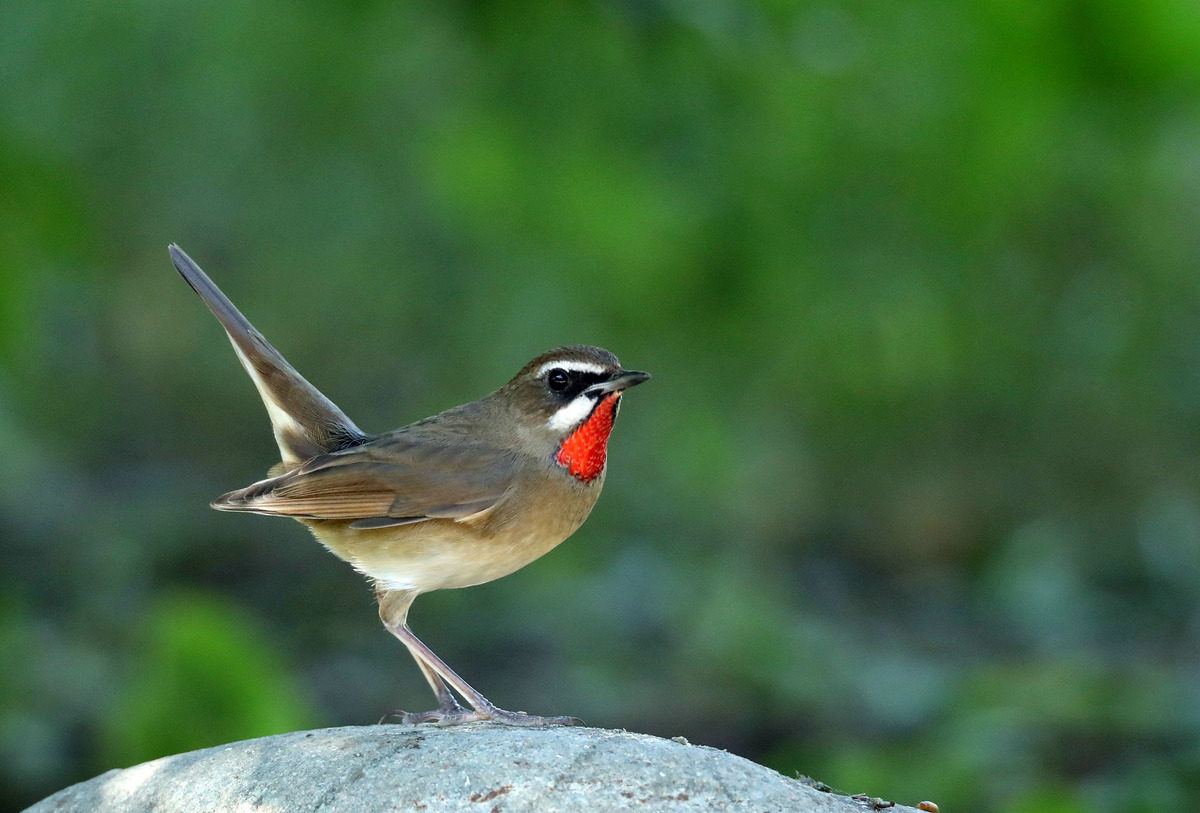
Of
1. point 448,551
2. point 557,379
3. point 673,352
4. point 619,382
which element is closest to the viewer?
point 619,382

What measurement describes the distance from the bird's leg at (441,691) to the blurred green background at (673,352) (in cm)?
137

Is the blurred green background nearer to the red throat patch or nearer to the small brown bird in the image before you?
the small brown bird

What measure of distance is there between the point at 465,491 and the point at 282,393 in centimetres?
96

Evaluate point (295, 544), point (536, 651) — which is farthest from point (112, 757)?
point (295, 544)

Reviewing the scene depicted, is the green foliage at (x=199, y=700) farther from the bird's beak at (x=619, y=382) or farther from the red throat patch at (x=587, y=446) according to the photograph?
the bird's beak at (x=619, y=382)

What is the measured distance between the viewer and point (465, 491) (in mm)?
4613

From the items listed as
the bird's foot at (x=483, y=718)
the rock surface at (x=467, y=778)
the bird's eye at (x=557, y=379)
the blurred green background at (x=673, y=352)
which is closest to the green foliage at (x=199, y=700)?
the blurred green background at (x=673, y=352)

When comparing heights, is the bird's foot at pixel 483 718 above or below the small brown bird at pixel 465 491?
below

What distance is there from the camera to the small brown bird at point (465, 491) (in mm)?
4539

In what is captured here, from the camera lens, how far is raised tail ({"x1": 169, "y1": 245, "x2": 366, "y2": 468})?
5.05 m

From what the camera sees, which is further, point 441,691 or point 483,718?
point 441,691

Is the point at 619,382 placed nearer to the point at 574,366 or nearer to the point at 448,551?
the point at 574,366

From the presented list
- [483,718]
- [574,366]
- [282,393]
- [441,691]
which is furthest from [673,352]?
[483,718]

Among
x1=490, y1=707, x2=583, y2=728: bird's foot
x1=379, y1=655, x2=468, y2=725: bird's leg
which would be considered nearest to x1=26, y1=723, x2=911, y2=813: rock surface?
x1=490, y1=707, x2=583, y2=728: bird's foot
